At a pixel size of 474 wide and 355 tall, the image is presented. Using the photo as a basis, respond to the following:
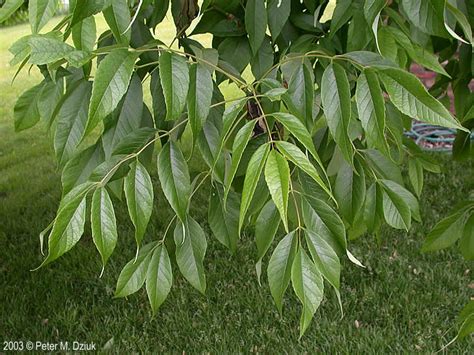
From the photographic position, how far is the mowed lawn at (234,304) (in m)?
2.89

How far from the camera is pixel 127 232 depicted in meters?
3.98

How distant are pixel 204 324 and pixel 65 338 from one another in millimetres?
621

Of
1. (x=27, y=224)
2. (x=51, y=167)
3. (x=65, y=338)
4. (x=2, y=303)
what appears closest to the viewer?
(x=65, y=338)

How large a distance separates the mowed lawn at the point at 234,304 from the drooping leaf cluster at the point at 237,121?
5.11 feet

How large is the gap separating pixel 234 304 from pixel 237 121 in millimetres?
2320

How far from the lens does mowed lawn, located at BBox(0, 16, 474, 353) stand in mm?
2895

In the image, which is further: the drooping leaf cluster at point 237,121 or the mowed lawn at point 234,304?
the mowed lawn at point 234,304

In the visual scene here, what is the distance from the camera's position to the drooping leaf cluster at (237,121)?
0.84 m

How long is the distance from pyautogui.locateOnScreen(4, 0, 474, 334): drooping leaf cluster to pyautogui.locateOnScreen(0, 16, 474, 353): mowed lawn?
61.4 inches

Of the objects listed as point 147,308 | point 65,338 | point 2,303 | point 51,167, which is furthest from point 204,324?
point 51,167

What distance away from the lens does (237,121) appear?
0.96m

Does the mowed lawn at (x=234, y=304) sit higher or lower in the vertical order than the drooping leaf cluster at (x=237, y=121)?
lower

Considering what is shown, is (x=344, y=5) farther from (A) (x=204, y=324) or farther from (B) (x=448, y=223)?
(A) (x=204, y=324)

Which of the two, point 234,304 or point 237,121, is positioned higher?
point 237,121
